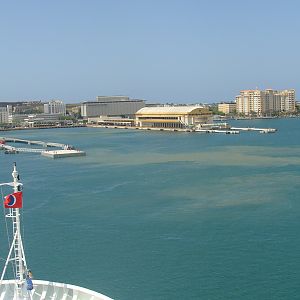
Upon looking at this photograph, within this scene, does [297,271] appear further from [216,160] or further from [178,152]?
[178,152]

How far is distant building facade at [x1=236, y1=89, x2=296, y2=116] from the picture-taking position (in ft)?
171

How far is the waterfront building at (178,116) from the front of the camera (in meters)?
31.0

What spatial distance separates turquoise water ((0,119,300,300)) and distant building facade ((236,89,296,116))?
39.6 meters

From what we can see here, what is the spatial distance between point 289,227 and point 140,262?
2296mm

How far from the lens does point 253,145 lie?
65.6ft

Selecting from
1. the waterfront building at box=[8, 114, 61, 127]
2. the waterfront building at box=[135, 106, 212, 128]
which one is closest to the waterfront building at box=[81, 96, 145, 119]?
the waterfront building at box=[8, 114, 61, 127]

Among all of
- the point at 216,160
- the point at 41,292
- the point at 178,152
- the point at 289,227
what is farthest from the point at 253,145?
the point at 41,292

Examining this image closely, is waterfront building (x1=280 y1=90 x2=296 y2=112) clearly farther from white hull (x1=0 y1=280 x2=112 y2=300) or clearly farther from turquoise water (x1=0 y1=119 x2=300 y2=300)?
white hull (x1=0 y1=280 x2=112 y2=300)

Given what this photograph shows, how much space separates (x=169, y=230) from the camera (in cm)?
715

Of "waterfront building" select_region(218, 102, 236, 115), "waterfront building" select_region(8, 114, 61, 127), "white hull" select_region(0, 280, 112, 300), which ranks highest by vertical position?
"waterfront building" select_region(218, 102, 236, 115)

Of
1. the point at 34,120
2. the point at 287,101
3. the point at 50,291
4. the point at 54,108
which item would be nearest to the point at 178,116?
the point at 34,120

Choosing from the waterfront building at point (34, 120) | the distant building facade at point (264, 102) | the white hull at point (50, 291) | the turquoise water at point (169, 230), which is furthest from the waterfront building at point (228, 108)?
the white hull at point (50, 291)

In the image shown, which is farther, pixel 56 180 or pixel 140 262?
pixel 56 180

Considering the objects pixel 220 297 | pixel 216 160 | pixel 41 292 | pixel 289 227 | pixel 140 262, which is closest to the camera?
pixel 41 292
